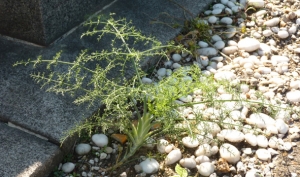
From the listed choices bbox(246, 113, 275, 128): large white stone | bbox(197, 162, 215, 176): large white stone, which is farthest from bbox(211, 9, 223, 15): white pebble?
bbox(197, 162, 215, 176): large white stone

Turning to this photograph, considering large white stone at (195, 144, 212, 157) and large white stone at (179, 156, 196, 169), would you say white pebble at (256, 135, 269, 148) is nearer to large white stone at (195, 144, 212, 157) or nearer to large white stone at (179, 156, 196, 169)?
large white stone at (195, 144, 212, 157)

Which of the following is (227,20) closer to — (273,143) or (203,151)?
(273,143)

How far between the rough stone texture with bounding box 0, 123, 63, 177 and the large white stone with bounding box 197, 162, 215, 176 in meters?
0.67

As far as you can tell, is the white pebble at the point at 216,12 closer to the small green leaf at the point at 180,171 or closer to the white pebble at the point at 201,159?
the white pebble at the point at 201,159

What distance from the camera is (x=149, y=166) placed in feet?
7.13

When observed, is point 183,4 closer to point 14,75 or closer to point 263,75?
point 263,75

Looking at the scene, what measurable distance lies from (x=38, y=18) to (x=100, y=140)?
87 centimetres

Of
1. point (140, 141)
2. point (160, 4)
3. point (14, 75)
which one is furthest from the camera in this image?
point (160, 4)

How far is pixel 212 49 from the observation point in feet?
9.88

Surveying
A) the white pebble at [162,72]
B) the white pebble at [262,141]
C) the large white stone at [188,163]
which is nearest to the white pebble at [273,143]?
the white pebble at [262,141]

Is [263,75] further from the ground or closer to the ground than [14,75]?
closer to the ground

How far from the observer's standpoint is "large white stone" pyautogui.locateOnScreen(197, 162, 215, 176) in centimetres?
217

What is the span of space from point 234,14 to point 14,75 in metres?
1.73

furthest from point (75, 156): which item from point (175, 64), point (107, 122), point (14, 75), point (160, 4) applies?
point (160, 4)
